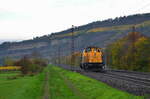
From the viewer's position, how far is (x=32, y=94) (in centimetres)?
2484

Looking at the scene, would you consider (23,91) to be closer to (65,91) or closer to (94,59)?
(65,91)

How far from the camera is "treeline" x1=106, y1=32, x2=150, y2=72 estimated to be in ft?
218

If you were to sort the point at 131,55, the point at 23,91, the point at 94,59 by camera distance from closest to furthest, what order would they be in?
the point at 23,91, the point at 94,59, the point at 131,55

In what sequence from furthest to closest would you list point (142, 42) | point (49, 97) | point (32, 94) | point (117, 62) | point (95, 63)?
point (117, 62) → point (142, 42) → point (95, 63) → point (32, 94) → point (49, 97)

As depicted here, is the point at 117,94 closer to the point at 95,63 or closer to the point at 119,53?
the point at 95,63

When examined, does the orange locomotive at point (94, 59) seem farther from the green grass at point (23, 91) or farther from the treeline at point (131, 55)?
the green grass at point (23, 91)

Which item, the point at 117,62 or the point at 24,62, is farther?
the point at 117,62

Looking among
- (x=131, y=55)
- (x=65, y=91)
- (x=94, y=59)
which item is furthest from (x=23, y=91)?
(x=131, y=55)

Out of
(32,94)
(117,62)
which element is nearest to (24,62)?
(117,62)

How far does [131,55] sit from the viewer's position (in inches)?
2753

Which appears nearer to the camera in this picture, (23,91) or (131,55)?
(23,91)

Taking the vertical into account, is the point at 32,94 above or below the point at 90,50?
below

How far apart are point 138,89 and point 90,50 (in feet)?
112

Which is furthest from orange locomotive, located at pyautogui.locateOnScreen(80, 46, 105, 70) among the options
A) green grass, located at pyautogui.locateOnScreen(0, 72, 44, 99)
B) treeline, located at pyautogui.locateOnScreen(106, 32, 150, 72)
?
green grass, located at pyautogui.locateOnScreen(0, 72, 44, 99)
